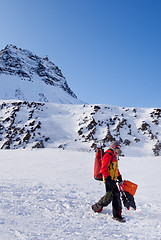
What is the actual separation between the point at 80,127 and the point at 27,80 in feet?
148

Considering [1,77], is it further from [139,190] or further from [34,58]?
[139,190]

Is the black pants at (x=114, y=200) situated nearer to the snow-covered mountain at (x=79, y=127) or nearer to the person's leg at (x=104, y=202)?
the person's leg at (x=104, y=202)

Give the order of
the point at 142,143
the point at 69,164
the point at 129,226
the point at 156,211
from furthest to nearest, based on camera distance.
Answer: the point at 142,143 < the point at 69,164 < the point at 156,211 < the point at 129,226

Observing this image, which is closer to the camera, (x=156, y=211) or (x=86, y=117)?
(x=156, y=211)

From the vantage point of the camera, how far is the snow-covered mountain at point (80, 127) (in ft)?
57.8

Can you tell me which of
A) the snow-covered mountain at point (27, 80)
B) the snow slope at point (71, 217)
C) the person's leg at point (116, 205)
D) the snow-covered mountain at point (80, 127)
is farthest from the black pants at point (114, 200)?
the snow-covered mountain at point (27, 80)

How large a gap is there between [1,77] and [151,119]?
168 feet

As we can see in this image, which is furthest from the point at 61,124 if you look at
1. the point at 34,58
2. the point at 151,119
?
the point at 34,58

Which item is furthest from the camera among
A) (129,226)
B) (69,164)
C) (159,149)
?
(159,149)

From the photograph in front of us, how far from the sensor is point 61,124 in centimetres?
2153

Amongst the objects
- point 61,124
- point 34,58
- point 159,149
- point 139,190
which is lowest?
point 139,190

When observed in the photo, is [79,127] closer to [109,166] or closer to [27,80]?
[109,166]

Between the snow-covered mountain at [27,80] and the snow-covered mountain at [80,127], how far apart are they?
2225 cm

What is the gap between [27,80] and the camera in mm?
58750
